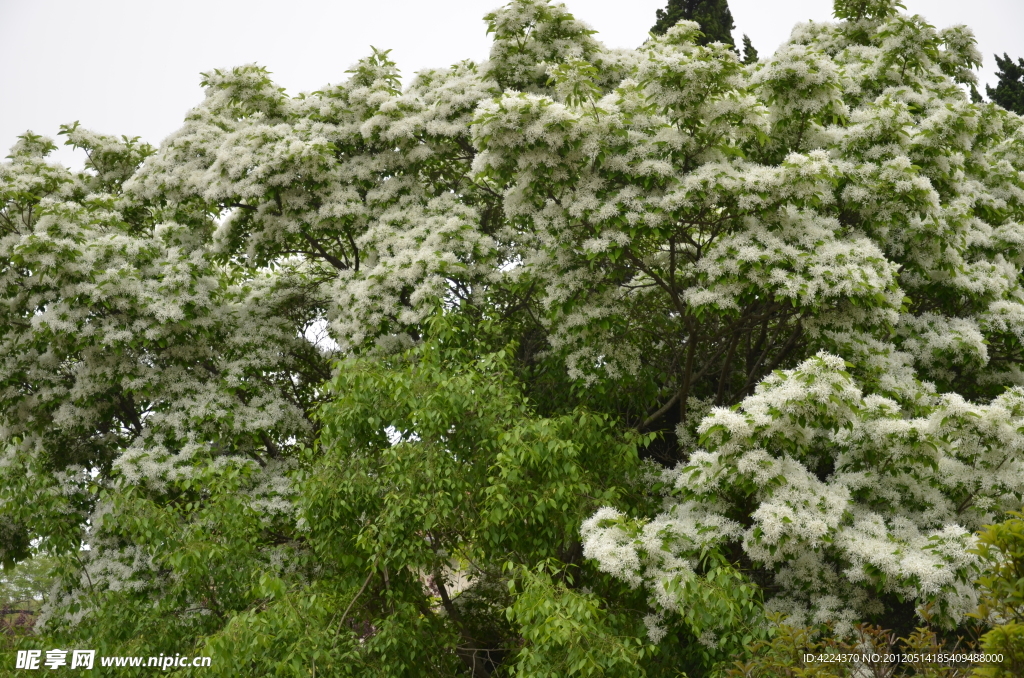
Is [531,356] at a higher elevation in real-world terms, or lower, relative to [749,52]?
lower

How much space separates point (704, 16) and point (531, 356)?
12.4m

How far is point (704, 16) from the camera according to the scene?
67.5ft

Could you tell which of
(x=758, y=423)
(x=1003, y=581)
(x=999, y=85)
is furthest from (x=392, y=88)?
(x=999, y=85)

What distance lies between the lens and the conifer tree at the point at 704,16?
800 inches

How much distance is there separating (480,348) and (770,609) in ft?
14.9

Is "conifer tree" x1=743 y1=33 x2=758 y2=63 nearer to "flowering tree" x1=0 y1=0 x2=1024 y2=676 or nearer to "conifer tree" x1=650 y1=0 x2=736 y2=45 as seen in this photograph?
"conifer tree" x1=650 y1=0 x2=736 y2=45

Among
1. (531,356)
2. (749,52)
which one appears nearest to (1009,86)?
(749,52)

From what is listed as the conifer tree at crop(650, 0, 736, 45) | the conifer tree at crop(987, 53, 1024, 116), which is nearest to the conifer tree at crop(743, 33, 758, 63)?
the conifer tree at crop(650, 0, 736, 45)

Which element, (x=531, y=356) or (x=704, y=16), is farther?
(x=704, y=16)

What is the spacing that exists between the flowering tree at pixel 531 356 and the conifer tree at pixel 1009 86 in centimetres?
1111

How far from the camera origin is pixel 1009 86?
22797 millimetres

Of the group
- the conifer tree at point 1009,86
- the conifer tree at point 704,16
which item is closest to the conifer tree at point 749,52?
the conifer tree at point 704,16

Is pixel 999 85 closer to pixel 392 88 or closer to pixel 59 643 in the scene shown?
pixel 392 88

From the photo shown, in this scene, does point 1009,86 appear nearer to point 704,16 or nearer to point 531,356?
point 704,16
